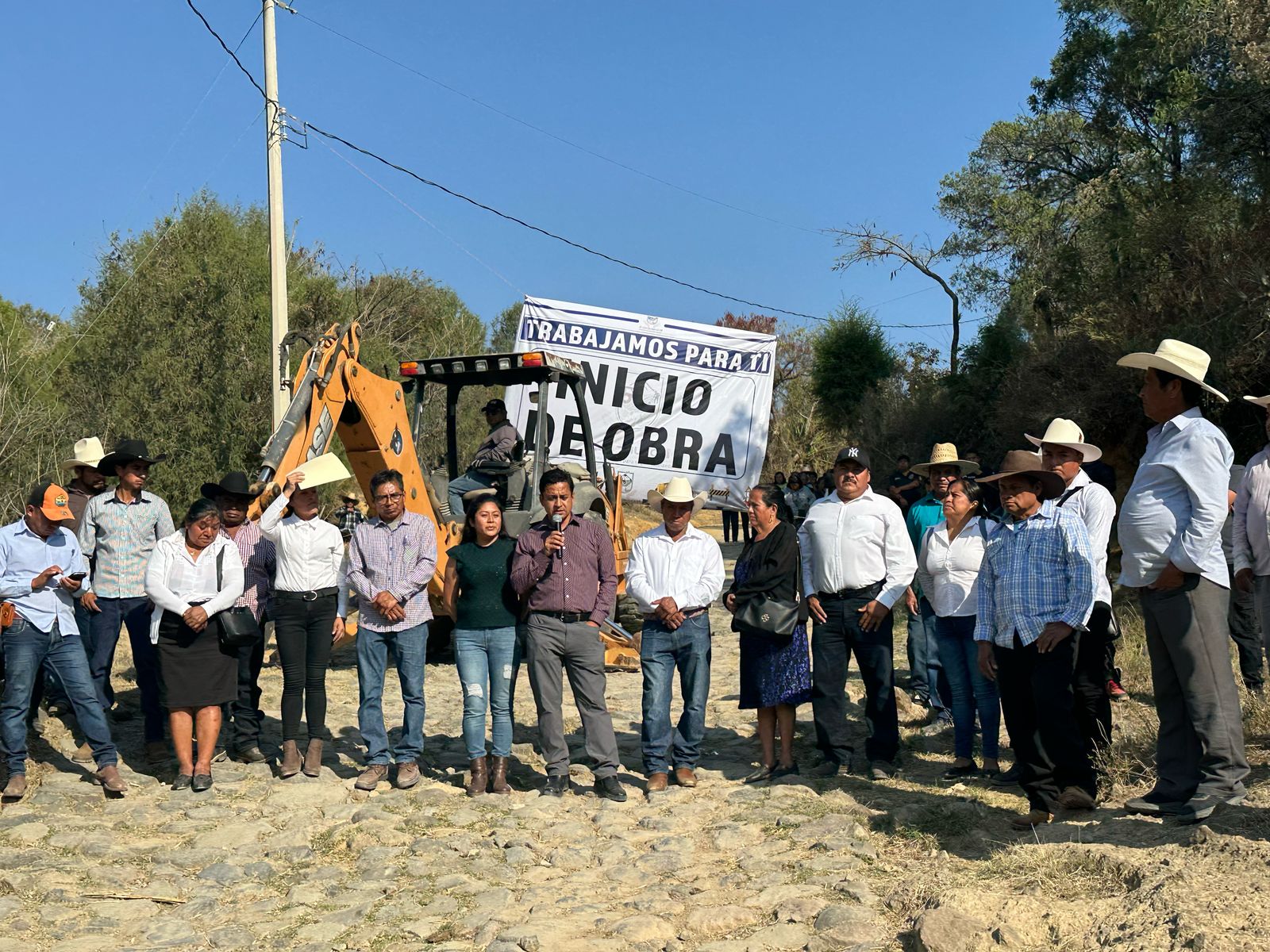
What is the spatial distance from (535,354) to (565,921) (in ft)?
20.5

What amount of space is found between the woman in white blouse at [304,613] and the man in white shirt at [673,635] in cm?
190

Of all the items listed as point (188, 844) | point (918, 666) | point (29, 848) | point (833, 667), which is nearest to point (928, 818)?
point (833, 667)

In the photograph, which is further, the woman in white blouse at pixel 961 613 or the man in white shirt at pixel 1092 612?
the woman in white blouse at pixel 961 613

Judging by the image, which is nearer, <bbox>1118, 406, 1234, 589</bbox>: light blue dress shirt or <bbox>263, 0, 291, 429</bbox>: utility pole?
<bbox>1118, 406, 1234, 589</bbox>: light blue dress shirt

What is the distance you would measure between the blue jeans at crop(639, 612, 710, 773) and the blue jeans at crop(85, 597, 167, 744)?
3178 millimetres

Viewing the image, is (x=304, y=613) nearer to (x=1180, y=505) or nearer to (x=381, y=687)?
(x=381, y=687)

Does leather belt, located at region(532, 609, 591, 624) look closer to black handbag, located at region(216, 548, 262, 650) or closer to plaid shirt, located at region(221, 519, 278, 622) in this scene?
black handbag, located at region(216, 548, 262, 650)

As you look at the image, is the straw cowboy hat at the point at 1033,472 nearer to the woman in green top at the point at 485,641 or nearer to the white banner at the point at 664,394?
the woman in green top at the point at 485,641

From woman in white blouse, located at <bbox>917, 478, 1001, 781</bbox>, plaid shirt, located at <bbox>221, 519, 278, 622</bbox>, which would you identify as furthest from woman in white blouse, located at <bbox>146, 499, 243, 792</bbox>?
woman in white blouse, located at <bbox>917, 478, 1001, 781</bbox>

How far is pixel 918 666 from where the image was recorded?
910 centimetres

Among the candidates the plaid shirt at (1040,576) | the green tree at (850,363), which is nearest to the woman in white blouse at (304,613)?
the plaid shirt at (1040,576)

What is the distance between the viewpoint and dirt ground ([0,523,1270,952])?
461 cm

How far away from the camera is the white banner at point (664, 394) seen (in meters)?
18.3

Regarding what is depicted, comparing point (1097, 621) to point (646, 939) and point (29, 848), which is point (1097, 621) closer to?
point (646, 939)
